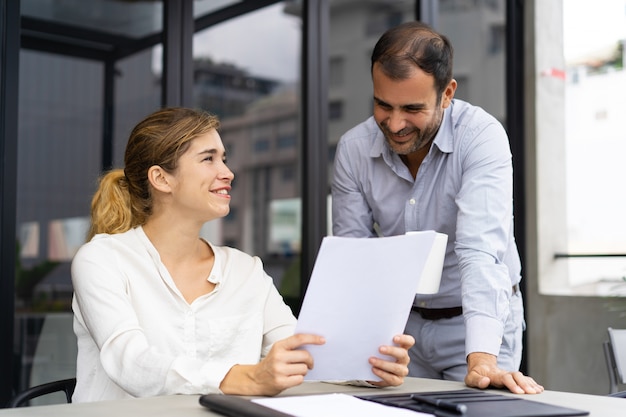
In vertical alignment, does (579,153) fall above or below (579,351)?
above

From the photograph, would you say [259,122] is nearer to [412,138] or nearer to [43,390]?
[412,138]

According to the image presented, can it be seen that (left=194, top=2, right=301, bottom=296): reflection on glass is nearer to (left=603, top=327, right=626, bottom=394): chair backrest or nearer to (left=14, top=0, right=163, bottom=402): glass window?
(left=14, top=0, right=163, bottom=402): glass window

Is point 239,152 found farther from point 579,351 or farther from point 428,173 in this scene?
point 428,173

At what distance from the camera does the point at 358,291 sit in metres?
1.38

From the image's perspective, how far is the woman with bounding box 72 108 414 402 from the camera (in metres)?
1.62

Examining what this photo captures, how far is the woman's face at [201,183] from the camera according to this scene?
203 centimetres

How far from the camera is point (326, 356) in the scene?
144 cm

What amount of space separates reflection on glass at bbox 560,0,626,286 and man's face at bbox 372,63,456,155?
9.62 feet

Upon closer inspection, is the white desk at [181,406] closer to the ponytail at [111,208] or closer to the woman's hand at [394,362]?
the woman's hand at [394,362]

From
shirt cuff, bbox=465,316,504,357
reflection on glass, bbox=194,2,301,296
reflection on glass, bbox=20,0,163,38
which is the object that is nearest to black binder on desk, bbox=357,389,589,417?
shirt cuff, bbox=465,316,504,357

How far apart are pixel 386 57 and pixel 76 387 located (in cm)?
111

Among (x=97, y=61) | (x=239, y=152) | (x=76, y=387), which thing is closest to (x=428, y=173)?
(x=76, y=387)

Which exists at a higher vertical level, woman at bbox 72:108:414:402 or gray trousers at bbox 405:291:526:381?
woman at bbox 72:108:414:402

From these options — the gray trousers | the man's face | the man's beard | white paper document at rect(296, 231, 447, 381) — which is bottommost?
the gray trousers
